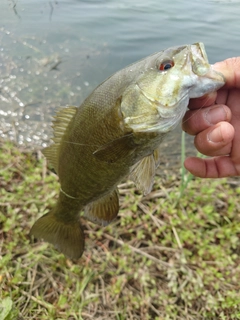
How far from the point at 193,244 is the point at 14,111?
9.44 ft

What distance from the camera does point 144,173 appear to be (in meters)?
1.66

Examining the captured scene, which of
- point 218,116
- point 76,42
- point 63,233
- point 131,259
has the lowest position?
point 131,259

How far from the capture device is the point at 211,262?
2.73 m

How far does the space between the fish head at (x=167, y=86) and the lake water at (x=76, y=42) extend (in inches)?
102

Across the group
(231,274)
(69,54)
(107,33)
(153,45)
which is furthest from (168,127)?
(107,33)

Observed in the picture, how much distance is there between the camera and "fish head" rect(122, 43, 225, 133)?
4.26ft

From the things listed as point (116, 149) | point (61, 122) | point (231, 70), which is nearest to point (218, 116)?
point (231, 70)

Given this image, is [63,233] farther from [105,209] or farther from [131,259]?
[131,259]

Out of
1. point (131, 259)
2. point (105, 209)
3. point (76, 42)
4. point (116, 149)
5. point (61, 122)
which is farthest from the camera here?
point (76, 42)

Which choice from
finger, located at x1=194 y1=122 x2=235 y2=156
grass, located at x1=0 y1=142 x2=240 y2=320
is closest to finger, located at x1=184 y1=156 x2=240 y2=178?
finger, located at x1=194 y1=122 x2=235 y2=156

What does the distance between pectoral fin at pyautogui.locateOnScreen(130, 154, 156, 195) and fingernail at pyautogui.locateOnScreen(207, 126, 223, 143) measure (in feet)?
0.94

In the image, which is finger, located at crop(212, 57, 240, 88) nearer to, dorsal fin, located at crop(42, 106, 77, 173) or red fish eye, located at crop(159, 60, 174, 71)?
red fish eye, located at crop(159, 60, 174, 71)

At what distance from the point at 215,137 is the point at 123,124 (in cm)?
46

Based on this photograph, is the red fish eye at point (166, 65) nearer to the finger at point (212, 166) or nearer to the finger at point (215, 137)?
the finger at point (215, 137)
